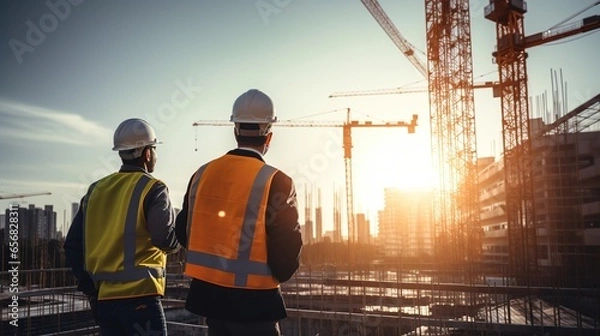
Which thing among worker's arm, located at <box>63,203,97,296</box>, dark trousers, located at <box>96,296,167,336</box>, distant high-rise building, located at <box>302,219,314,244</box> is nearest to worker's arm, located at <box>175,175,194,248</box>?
dark trousers, located at <box>96,296,167,336</box>

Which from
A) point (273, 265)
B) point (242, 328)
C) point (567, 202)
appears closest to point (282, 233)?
point (273, 265)

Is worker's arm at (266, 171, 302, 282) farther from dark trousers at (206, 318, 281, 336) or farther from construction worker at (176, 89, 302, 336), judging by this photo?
dark trousers at (206, 318, 281, 336)

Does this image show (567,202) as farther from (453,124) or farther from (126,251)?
(126,251)

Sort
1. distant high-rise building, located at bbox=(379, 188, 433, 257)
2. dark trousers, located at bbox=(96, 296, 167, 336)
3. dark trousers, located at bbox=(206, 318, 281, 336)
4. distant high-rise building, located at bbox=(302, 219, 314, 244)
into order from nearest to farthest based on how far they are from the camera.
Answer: dark trousers, located at bbox=(206, 318, 281, 336) → dark trousers, located at bbox=(96, 296, 167, 336) → distant high-rise building, located at bbox=(302, 219, 314, 244) → distant high-rise building, located at bbox=(379, 188, 433, 257)

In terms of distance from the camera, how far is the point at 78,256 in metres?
2.78

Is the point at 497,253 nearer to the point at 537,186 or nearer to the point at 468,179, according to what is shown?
the point at 537,186

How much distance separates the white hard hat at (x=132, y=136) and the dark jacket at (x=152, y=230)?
145 millimetres

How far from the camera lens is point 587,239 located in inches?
1051

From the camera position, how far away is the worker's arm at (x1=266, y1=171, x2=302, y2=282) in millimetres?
1977

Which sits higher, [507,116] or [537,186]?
[507,116]

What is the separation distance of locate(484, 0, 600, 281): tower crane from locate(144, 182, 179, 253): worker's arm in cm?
2575

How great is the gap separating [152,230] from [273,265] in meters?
0.86

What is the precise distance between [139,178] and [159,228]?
1.08 ft

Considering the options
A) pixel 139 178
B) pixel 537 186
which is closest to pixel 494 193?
pixel 537 186
